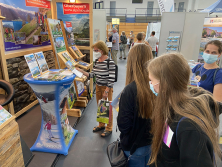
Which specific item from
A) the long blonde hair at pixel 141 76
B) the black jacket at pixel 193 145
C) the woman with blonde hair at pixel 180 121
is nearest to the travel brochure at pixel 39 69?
the long blonde hair at pixel 141 76

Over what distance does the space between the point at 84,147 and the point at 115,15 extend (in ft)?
57.8

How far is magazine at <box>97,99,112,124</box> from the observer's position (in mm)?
2541

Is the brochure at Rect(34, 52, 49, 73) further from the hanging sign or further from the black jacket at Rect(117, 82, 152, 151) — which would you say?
the hanging sign

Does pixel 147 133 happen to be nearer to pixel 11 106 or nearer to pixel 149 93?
pixel 149 93

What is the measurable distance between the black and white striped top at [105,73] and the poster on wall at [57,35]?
79 centimetres

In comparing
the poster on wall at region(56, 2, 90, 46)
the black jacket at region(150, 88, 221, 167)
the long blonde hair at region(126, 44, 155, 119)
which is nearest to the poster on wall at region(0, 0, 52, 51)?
the poster on wall at region(56, 2, 90, 46)

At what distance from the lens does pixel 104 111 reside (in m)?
2.58

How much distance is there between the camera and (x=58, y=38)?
2760 mm

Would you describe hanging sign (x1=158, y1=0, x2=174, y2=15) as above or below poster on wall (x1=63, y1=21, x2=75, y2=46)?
above

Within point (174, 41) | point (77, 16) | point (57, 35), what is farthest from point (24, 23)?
point (174, 41)

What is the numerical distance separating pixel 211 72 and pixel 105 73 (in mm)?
1438

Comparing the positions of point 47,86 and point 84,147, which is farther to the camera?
point 84,147

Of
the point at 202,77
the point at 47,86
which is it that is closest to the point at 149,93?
the point at 202,77

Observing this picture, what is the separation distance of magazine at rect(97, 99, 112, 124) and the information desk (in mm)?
565
